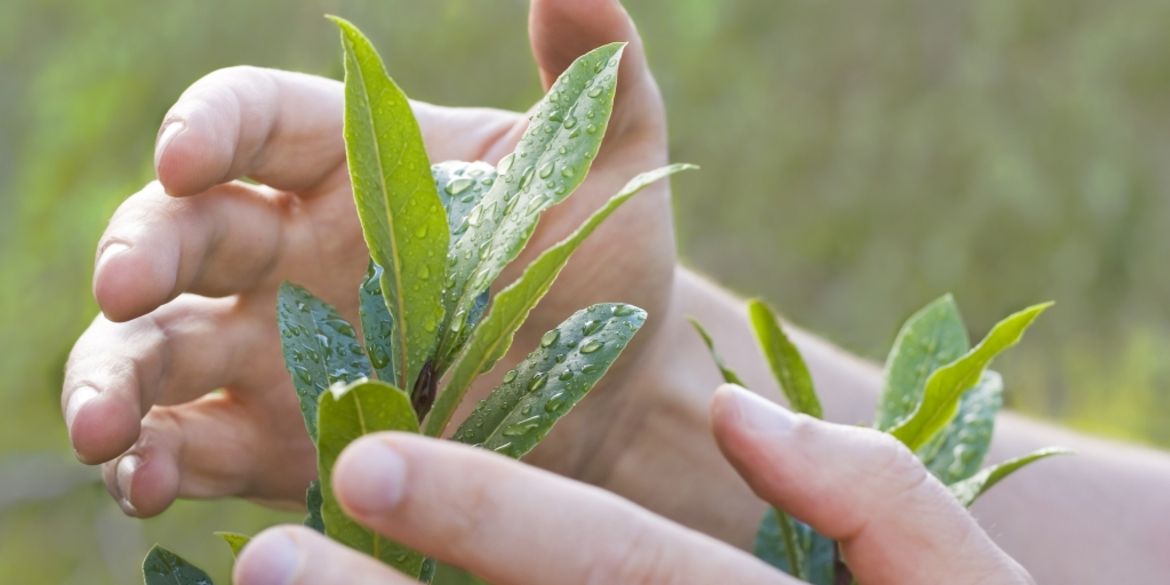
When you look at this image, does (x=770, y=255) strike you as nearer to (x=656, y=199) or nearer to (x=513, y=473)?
(x=656, y=199)

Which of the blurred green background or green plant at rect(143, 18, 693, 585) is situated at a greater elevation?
green plant at rect(143, 18, 693, 585)

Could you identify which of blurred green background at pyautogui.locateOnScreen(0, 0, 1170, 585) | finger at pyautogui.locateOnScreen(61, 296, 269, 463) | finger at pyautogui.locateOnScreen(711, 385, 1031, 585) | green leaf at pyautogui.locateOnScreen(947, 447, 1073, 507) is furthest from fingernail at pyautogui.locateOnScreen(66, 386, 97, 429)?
blurred green background at pyautogui.locateOnScreen(0, 0, 1170, 585)

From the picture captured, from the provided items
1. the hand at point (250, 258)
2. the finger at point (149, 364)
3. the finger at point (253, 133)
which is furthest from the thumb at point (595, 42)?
the finger at point (149, 364)

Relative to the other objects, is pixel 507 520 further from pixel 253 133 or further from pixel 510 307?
pixel 253 133

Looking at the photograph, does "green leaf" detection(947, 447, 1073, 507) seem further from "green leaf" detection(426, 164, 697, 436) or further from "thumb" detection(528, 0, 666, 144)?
"thumb" detection(528, 0, 666, 144)

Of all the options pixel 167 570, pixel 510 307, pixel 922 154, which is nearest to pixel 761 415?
pixel 510 307

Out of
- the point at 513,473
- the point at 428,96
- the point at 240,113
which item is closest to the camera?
the point at 513,473

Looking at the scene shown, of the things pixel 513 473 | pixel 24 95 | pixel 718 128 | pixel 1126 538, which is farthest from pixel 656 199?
pixel 718 128
